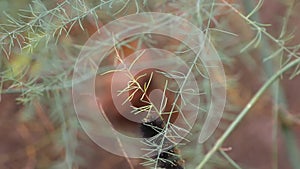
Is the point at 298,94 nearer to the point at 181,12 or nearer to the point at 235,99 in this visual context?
the point at 235,99

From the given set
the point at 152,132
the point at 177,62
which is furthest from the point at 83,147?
the point at 152,132

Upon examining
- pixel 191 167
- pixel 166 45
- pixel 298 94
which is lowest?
pixel 191 167

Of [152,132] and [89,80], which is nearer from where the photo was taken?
[152,132]

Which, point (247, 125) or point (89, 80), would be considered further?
point (247, 125)

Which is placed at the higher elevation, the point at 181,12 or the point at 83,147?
the point at 181,12

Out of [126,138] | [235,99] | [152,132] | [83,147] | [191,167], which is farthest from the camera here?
[83,147]

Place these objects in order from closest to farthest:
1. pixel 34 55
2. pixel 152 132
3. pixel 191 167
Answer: pixel 152 132 < pixel 191 167 < pixel 34 55

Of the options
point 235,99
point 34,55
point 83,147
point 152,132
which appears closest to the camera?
point 152,132

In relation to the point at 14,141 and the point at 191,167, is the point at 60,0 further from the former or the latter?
the point at 14,141

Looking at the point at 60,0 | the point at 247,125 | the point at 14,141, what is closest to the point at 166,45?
the point at 60,0
